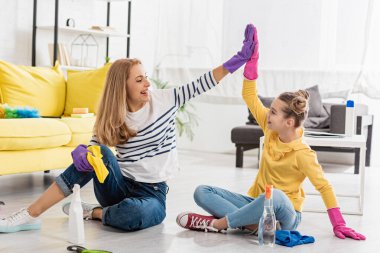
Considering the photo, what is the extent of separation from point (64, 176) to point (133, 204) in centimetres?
32

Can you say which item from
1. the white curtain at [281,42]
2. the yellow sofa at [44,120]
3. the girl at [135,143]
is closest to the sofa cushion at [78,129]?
the yellow sofa at [44,120]

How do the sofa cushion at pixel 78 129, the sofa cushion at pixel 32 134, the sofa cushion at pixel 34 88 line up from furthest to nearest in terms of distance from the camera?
the sofa cushion at pixel 34 88 → the sofa cushion at pixel 78 129 → the sofa cushion at pixel 32 134

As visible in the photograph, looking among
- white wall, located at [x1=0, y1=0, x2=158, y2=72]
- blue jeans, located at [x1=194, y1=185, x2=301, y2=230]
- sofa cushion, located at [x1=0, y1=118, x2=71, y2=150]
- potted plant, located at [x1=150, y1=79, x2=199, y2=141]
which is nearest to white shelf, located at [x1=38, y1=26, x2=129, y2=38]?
white wall, located at [x1=0, y1=0, x2=158, y2=72]

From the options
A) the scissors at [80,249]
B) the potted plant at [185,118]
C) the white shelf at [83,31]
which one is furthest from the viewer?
the potted plant at [185,118]

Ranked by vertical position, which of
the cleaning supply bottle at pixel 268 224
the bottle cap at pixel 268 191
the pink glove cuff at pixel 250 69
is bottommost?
the cleaning supply bottle at pixel 268 224

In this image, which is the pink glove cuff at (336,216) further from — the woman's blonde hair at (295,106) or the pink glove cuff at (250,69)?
the pink glove cuff at (250,69)

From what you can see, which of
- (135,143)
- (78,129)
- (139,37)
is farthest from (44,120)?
(139,37)

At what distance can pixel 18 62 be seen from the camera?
5.46 meters

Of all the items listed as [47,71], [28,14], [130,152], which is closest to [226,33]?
[28,14]

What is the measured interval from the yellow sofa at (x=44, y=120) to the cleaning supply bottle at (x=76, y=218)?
111 cm

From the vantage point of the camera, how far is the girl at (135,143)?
2699 mm

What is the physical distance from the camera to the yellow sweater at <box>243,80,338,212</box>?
267cm

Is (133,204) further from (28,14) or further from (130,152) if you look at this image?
(28,14)

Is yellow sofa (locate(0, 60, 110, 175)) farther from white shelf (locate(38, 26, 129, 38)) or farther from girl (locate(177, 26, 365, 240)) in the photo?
girl (locate(177, 26, 365, 240))
